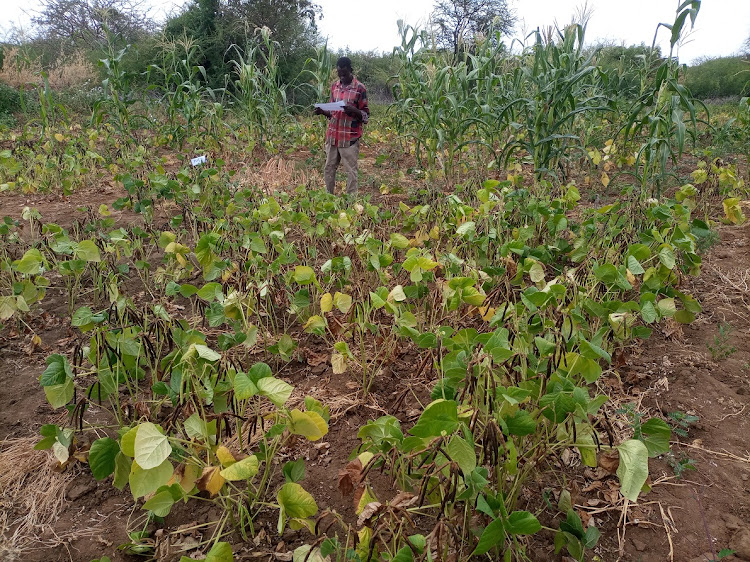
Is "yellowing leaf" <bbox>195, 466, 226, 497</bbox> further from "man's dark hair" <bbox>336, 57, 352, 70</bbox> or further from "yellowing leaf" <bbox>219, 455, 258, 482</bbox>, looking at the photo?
"man's dark hair" <bbox>336, 57, 352, 70</bbox>

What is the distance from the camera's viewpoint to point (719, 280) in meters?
3.25

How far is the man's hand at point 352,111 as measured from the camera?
5.14 m

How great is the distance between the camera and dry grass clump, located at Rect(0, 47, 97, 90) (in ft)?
42.5

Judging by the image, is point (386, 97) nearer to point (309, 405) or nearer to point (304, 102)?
point (304, 102)

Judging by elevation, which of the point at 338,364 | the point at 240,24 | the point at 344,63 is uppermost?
the point at 240,24

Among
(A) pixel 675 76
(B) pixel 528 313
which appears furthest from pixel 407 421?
(A) pixel 675 76

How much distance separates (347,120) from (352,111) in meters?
0.22

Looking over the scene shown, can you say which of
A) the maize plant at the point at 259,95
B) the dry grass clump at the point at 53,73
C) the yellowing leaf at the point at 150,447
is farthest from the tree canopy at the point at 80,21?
the yellowing leaf at the point at 150,447

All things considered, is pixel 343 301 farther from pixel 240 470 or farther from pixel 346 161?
pixel 346 161

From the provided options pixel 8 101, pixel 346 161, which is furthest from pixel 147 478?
pixel 8 101

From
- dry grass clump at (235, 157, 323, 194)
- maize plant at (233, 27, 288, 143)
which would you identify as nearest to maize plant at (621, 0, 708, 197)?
dry grass clump at (235, 157, 323, 194)

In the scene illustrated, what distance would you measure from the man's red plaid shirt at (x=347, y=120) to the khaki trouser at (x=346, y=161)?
0.23 feet

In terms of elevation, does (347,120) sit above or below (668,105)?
below

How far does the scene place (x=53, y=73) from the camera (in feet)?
47.0
